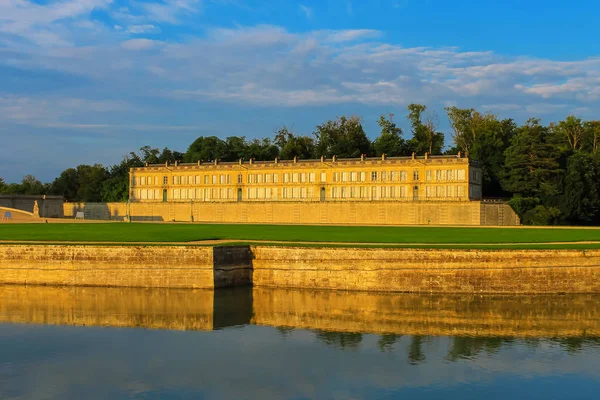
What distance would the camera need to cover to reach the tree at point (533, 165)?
76.1 meters

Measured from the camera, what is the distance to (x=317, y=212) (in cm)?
8262

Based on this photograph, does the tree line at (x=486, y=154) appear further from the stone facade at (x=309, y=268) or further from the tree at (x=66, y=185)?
the stone facade at (x=309, y=268)

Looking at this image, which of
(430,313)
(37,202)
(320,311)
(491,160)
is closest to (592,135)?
(491,160)

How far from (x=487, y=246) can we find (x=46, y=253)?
21355 millimetres

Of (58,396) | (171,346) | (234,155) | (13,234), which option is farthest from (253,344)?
(234,155)

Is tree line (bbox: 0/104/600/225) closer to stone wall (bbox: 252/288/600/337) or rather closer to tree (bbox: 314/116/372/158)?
tree (bbox: 314/116/372/158)

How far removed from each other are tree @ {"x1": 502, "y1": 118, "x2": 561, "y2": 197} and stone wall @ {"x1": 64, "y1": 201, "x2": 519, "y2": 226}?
4098 millimetres

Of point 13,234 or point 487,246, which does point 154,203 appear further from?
point 487,246

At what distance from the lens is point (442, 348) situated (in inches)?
913

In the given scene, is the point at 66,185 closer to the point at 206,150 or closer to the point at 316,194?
the point at 206,150

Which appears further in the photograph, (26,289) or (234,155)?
(234,155)

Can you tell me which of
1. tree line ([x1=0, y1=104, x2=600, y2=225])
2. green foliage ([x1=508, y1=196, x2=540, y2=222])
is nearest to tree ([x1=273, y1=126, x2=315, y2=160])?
tree line ([x1=0, y1=104, x2=600, y2=225])

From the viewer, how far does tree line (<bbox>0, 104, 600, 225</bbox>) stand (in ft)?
239

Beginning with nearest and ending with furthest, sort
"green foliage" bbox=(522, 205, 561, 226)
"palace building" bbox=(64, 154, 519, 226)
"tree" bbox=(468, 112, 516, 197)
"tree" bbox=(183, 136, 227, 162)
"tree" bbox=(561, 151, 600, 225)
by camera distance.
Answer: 1. "green foliage" bbox=(522, 205, 561, 226)
2. "tree" bbox=(561, 151, 600, 225)
3. "palace building" bbox=(64, 154, 519, 226)
4. "tree" bbox=(468, 112, 516, 197)
5. "tree" bbox=(183, 136, 227, 162)
